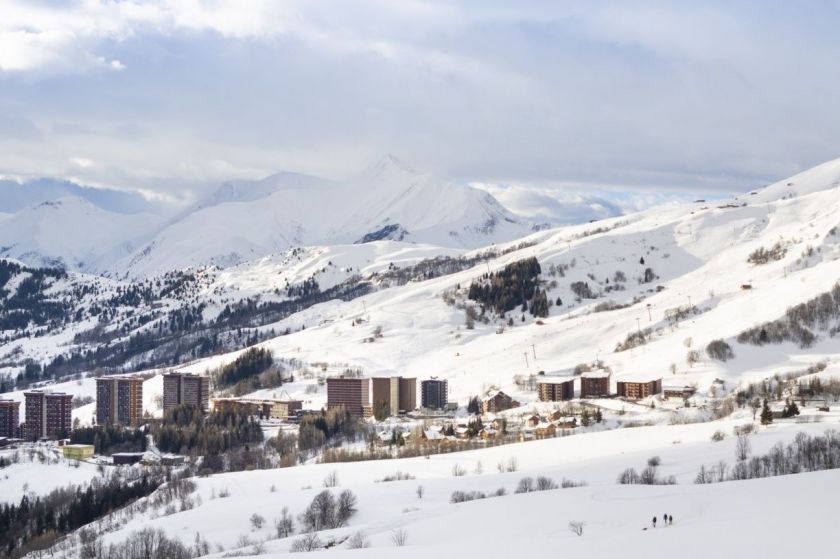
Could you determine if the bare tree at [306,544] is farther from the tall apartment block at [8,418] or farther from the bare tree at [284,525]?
the tall apartment block at [8,418]

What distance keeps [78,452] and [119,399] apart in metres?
44.1

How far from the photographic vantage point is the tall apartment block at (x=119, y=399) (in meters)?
178

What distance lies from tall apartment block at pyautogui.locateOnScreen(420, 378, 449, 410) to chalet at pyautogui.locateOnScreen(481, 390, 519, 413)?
34.3 feet

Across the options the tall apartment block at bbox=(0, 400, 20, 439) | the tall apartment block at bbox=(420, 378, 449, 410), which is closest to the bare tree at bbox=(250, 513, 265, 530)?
the tall apartment block at bbox=(420, 378, 449, 410)

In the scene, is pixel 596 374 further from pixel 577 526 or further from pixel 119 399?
pixel 577 526

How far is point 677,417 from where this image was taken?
118938 mm

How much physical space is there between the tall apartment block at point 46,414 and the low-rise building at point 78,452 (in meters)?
26.9

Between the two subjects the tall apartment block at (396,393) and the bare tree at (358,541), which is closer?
the bare tree at (358,541)

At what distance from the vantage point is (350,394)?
161 metres

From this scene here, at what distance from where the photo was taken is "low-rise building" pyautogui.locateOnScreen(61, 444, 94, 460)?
134625mm

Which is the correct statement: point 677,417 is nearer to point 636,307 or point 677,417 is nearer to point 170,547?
point 170,547

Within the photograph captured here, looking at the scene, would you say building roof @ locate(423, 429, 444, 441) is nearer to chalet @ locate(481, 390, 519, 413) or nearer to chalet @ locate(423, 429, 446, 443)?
chalet @ locate(423, 429, 446, 443)

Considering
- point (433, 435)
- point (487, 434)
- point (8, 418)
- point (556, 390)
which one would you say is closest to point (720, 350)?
point (556, 390)

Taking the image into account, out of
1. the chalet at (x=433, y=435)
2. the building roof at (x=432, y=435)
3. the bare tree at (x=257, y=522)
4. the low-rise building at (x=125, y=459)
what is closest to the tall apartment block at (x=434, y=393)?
the chalet at (x=433, y=435)
